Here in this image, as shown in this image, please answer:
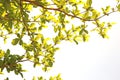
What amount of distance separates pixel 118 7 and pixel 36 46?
2.13 m

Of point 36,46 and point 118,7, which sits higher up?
point 118,7

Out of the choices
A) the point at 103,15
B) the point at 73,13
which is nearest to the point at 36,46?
the point at 73,13

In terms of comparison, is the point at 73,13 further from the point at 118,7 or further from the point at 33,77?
the point at 33,77

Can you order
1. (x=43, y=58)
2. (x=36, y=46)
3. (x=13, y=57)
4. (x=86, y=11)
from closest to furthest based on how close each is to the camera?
(x=13, y=57) < (x=86, y=11) < (x=36, y=46) < (x=43, y=58)

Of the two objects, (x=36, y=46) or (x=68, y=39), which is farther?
(x=68, y=39)

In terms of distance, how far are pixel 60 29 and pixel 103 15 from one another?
4.35 ft

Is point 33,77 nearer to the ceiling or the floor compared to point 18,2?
nearer to the floor

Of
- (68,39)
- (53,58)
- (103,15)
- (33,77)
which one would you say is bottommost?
(33,77)

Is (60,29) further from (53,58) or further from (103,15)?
(103,15)

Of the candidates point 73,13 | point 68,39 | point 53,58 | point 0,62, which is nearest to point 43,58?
point 53,58

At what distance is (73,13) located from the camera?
6090 mm

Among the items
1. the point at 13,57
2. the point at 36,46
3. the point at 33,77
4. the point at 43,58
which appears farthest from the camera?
the point at 33,77

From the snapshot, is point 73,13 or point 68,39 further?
point 68,39

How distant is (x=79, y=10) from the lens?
19.9 feet
